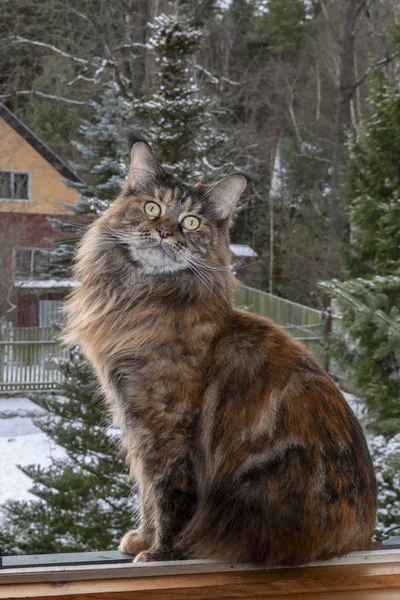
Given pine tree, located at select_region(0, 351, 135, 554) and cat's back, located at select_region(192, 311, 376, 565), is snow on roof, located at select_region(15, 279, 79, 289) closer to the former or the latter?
pine tree, located at select_region(0, 351, 135, 554)

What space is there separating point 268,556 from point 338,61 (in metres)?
4.39

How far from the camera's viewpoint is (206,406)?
119 cm

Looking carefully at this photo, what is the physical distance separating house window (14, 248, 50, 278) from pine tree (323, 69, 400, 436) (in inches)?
71.5

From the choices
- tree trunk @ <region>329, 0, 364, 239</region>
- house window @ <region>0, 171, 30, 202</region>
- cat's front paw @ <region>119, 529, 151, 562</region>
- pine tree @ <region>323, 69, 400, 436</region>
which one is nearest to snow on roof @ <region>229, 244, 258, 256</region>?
tree trunk @ <region>329, 0, 364, 239</region>

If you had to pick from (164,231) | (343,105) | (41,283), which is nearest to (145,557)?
(164,231)

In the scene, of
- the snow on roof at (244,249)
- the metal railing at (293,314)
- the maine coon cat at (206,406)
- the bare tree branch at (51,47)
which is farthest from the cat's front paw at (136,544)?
the snow on roof at (244,249)

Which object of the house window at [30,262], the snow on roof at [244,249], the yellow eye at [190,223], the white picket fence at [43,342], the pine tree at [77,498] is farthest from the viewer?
the snow on roof at [244,249]

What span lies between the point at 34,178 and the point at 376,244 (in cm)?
205

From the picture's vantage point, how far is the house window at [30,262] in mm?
4047

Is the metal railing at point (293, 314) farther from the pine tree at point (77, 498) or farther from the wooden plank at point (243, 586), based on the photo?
the wooden plank at point (243, 586)

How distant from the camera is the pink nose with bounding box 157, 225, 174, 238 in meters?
1.26

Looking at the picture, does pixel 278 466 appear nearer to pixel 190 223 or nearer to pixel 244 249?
pixel 190 223

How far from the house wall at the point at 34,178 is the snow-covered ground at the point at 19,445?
4.06ft

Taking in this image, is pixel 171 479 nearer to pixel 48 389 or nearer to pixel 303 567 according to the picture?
pixel 303 567
